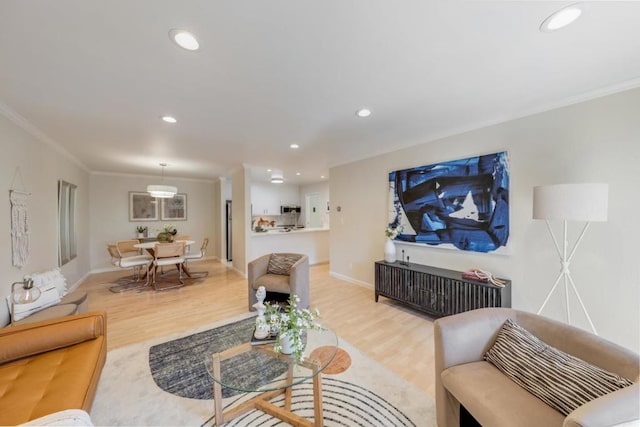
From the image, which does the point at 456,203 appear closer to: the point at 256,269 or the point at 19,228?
the point at 256,269

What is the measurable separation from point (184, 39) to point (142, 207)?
6377mm

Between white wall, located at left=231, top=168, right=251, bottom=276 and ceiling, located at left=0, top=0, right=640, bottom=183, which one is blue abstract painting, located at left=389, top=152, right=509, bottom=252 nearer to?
ceiling, located at left=0, top=0, right=640, bottom=183

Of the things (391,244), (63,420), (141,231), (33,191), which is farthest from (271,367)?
(141,231)

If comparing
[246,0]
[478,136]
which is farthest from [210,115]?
[478,136]

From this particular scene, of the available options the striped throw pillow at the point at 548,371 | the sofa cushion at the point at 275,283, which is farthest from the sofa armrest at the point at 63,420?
the sofa cushion at the point at 275,283

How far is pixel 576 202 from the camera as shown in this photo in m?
1.91

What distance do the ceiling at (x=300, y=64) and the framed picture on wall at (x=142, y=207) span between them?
3.48 metres

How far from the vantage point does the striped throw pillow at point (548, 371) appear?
1.07 metres

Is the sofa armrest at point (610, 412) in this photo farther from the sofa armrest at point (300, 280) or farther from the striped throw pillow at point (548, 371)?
the sofa armrest at point (300, 280)

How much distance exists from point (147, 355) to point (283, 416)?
1.64 metres

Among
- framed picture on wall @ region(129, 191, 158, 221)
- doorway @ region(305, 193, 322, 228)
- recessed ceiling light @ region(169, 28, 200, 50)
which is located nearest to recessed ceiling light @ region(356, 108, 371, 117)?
recessed ceiling light @ region(169, 28, 200, 50)

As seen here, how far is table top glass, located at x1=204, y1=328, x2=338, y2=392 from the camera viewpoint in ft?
4.86

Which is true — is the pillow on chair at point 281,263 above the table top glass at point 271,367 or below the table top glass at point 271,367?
above

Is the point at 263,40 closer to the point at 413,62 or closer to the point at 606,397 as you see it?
the point at 413,62
